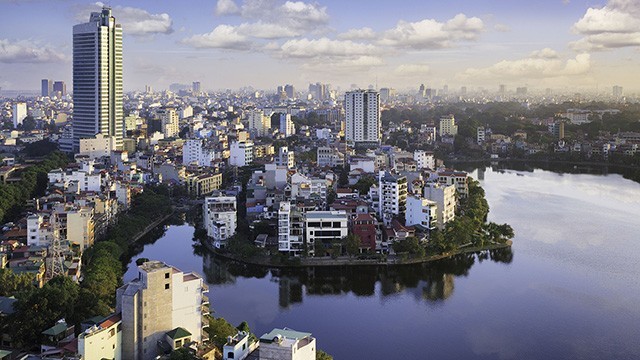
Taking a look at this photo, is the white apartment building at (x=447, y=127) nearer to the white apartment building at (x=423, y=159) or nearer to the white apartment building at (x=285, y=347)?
the white apartment building at (x=423, y=159)

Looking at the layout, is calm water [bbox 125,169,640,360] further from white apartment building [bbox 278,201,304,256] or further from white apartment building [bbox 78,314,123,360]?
white apartment building [bbox 78,314,123,360]

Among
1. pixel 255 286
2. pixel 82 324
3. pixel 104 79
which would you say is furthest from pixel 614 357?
pixel 104 79

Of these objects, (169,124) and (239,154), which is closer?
(239,154)

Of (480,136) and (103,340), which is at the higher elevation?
(480,136)

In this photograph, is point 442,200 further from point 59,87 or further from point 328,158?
point 59,87

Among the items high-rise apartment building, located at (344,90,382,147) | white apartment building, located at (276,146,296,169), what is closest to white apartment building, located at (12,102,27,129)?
high-rise apartment building, located at (344,90,382,147)

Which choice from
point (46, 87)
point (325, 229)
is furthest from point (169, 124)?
point (46, 87)
